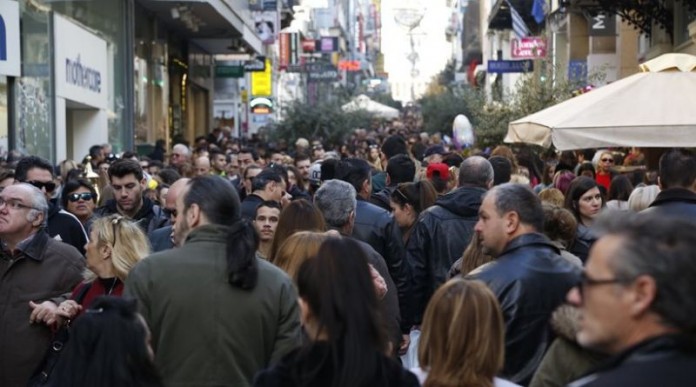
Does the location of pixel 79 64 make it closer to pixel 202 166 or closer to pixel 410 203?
pixel 202 166

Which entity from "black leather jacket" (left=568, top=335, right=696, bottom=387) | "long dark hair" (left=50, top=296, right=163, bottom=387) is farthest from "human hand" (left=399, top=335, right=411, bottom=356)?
"black leather jacket" (left=568, top=335, right=696, bottom=387)

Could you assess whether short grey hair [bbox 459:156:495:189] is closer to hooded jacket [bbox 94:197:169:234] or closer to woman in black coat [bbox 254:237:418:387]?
hooded jacket [bbox 94:197:169:234]

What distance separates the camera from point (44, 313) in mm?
6711

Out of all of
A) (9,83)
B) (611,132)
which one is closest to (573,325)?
(611,132)

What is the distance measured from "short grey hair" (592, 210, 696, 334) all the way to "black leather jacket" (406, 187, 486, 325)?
19.3 feet

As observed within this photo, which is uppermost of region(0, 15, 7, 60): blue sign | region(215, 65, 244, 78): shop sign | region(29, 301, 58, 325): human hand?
region(215, 65, 244, 78): shop sign

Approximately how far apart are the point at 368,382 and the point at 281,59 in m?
58.1

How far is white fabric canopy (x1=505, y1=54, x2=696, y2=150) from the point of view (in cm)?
1126

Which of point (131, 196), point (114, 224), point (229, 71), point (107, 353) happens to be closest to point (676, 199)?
point (114, 224)

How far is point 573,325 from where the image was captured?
4.58 m

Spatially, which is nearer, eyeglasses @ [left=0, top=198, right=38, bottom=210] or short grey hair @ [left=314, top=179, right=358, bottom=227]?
eyeglasses @ [left=0, top=198, right=38, bottom=210]

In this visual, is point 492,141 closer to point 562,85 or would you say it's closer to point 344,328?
point 562,85

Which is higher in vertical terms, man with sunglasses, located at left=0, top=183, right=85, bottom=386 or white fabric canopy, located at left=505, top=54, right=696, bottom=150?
white fabric canopy, located at left=505, top=54, right=696, bottom=150

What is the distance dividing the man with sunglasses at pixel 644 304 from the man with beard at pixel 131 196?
22.9ft
